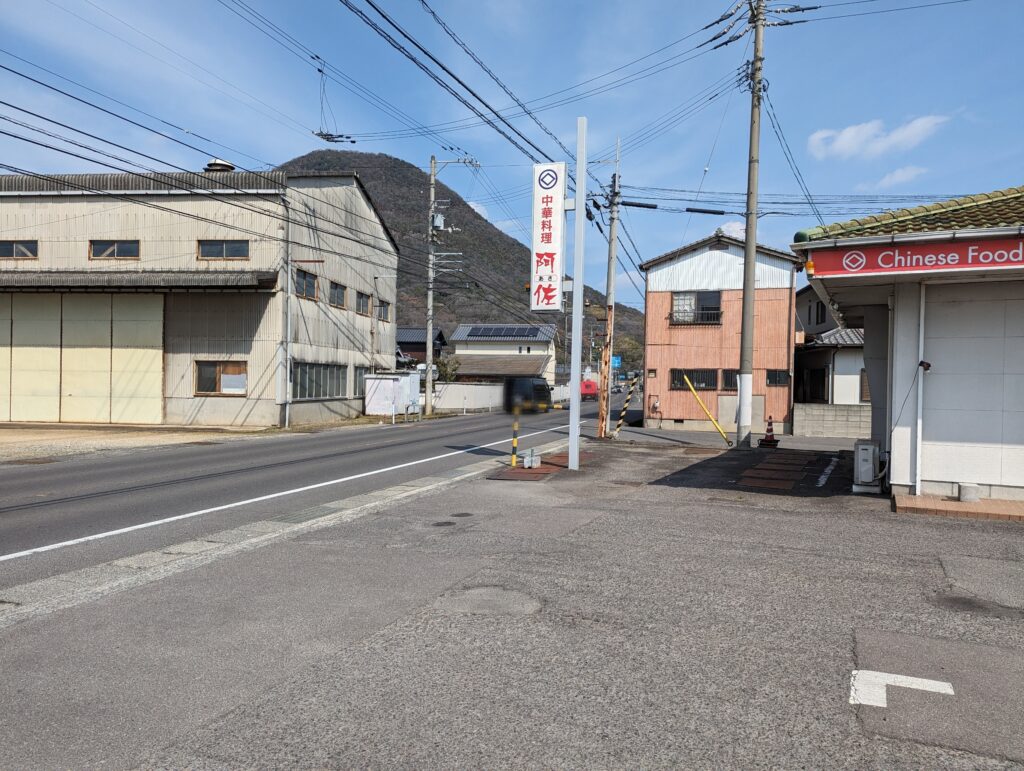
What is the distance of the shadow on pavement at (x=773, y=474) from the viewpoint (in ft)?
40.3

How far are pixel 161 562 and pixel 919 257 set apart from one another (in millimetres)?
9898

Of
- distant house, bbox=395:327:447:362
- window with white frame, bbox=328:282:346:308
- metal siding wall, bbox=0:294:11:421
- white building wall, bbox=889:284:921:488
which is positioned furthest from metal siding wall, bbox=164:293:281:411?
distant house, bbox=395:327:447:362

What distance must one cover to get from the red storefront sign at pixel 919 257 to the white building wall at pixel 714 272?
19350 millimetres

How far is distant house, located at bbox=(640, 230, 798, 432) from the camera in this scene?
91.7 ft

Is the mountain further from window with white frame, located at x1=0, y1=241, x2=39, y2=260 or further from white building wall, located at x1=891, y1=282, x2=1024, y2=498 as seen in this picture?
white building wall, located at x1=891, y1=282, x2=1024, y2=498

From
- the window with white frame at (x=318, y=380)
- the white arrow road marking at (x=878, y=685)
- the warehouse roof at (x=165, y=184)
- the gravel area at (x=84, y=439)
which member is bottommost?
the gravel area at (x=84, y=439)

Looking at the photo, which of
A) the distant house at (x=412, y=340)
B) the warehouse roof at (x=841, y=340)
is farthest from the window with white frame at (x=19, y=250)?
the distant house at (x=412, y=340)

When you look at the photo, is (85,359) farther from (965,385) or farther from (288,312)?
(965,385)

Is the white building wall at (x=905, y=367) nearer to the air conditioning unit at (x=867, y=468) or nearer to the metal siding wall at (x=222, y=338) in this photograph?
the air conditioning unit at (x=867, y=468)

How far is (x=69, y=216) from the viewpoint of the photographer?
29.3 m

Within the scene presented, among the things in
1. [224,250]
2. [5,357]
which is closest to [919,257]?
[224,250]

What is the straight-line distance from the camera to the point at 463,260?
125875 millimetres

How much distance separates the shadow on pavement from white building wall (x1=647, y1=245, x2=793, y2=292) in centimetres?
1116

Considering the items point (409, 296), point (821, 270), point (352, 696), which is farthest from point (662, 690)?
point (409, 296)
